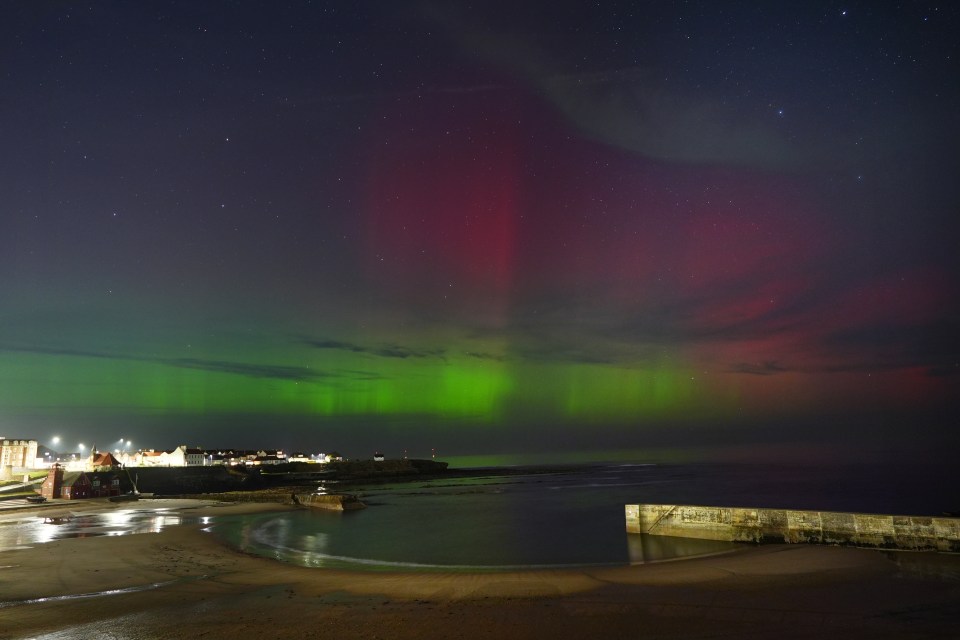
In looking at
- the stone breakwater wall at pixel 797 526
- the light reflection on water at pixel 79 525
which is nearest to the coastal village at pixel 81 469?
the light reflection on water at pixel 79 525

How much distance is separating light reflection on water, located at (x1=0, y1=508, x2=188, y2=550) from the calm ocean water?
3.97 m

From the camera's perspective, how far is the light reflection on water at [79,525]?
26.6 meters

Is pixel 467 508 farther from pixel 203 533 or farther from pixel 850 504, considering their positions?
pixel 850 504

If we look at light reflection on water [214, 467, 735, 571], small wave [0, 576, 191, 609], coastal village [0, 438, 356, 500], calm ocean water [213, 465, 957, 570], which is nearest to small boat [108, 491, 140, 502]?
coastal village [0, 438, 356, 500]

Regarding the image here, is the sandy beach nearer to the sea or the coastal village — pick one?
the sea

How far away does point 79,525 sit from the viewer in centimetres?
3198

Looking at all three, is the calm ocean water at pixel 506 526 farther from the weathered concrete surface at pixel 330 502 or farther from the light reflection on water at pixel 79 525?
the light reflection on water at pixel 79 525

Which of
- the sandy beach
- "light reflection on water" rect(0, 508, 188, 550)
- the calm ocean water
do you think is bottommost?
the calm ocean water

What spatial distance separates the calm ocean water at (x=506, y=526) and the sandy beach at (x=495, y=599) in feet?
16.0

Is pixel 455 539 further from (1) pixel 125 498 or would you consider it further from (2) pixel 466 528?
(1) pixel 125 498

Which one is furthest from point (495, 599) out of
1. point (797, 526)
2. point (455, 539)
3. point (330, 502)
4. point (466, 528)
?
point (330, 502)

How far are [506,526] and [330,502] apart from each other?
1747 cm

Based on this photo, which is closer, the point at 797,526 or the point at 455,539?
the point at 797,526

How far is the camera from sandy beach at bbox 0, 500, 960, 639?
38.8 ft
